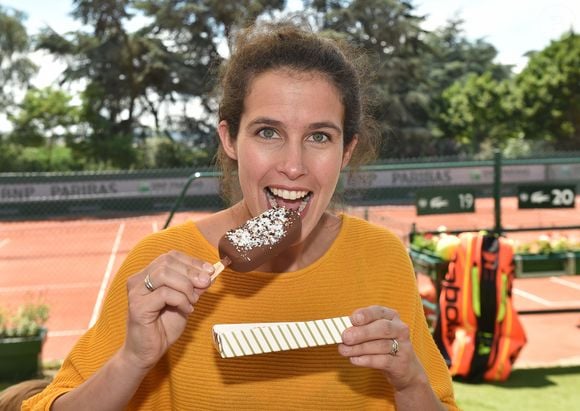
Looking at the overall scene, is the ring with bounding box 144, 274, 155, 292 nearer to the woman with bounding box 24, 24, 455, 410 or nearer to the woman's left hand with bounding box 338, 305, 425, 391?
the woman with bounding box 24, 24, 455, 410

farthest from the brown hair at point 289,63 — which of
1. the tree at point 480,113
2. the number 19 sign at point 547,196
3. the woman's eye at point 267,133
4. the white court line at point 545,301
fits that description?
the tree at point 480,113

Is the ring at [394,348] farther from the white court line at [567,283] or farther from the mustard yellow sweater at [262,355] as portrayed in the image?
the white court line at [567,283]

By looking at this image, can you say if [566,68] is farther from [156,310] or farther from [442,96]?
[156,310]

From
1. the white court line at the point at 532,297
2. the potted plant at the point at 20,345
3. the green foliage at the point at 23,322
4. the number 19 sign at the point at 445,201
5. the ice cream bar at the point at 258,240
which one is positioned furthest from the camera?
the white court line at the point at 532,297

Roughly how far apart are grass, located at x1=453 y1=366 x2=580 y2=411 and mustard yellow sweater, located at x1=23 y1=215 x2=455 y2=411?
4.35 metres

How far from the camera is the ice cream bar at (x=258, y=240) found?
63.9 inches

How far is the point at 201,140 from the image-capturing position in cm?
3856

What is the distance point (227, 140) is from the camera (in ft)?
6.40

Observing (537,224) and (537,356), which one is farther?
(537,224)

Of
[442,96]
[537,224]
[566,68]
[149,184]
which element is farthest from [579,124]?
[149,184]

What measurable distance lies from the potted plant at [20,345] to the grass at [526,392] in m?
4.19

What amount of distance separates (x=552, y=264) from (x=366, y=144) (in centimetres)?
526

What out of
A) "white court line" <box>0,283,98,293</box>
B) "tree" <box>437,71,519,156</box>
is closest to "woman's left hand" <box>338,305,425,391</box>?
"white court line" <box>0,283,98,293</box>

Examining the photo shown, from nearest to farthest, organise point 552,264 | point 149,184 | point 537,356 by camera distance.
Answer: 1. point 552,264
2. point 537,356
3. point 149,184
